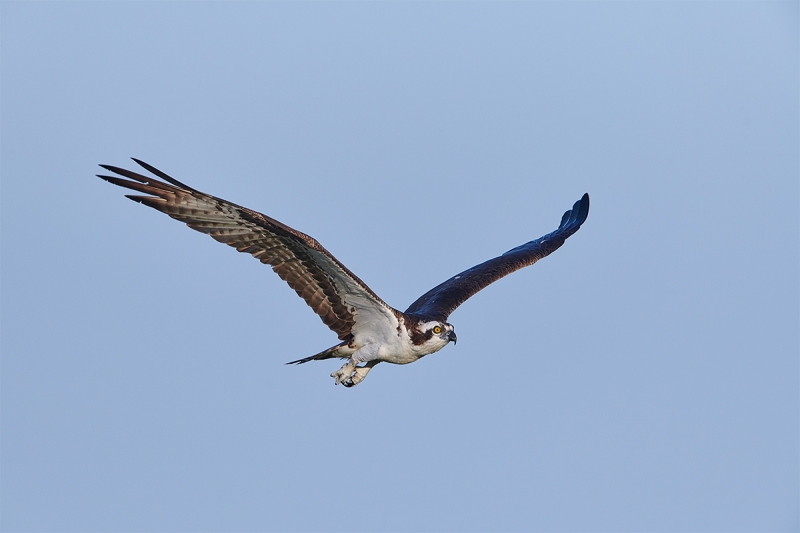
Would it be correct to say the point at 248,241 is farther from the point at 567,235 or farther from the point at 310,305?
the point at 567,235

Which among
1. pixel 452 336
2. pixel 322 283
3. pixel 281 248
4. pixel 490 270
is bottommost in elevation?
pixel 452 336

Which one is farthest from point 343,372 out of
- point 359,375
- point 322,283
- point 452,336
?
point 452,336

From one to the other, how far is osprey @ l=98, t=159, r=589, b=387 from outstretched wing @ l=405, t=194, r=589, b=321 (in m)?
0.20

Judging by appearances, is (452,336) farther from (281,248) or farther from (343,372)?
(281,248)

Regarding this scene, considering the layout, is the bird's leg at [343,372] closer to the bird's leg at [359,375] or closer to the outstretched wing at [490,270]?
the bird's leg at [359,375]

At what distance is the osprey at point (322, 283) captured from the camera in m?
12.1

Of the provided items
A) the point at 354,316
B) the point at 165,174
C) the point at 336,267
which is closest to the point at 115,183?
the point at 165,174

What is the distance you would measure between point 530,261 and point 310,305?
17.8 ft

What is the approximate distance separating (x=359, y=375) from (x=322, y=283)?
1662 mm

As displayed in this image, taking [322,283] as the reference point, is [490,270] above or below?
above

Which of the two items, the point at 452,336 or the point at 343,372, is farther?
the point at 343,372

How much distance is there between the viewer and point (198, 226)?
1252cm

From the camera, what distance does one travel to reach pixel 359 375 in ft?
46.5

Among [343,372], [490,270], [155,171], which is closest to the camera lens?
[155,171]
